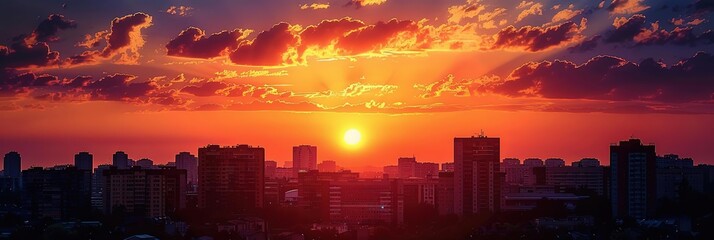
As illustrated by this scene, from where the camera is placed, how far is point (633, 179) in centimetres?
2770

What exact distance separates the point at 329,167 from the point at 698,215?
27114 mm

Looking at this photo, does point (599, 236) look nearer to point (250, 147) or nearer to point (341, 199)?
point (341, 199)

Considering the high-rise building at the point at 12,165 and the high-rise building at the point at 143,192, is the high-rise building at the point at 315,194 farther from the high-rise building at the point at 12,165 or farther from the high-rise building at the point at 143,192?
the high-rise building at the point at 12,165

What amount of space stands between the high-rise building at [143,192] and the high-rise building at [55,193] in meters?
0.81

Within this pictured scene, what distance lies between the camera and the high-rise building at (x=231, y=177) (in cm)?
3138

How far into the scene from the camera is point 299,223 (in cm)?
2803

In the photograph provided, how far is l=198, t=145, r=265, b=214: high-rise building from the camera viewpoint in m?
31.4

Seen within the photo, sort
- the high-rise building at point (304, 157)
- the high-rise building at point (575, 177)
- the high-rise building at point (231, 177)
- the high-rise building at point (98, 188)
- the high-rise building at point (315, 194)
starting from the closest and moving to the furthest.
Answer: the high-rise building at point (315, 194) → the high-rise building at point (231, 177) → the high-rise building at point (98, 188) → the high-rise building at point (575, 177) → the high-rise building at point (304, 157)

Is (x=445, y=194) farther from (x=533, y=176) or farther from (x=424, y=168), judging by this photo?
(x=424, y=168)

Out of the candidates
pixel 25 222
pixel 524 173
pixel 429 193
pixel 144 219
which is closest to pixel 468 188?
pixel 429 193

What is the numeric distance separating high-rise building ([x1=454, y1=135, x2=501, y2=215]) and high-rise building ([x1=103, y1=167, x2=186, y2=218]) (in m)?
7.40

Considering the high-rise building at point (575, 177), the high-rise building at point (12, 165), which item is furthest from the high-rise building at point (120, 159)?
the high-rise building at point (575, 177)

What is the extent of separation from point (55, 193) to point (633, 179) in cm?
1529

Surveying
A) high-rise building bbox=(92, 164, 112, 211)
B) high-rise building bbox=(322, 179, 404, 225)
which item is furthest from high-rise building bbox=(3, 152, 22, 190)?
high-rise building bbox=(322, 179, 404, 225)
